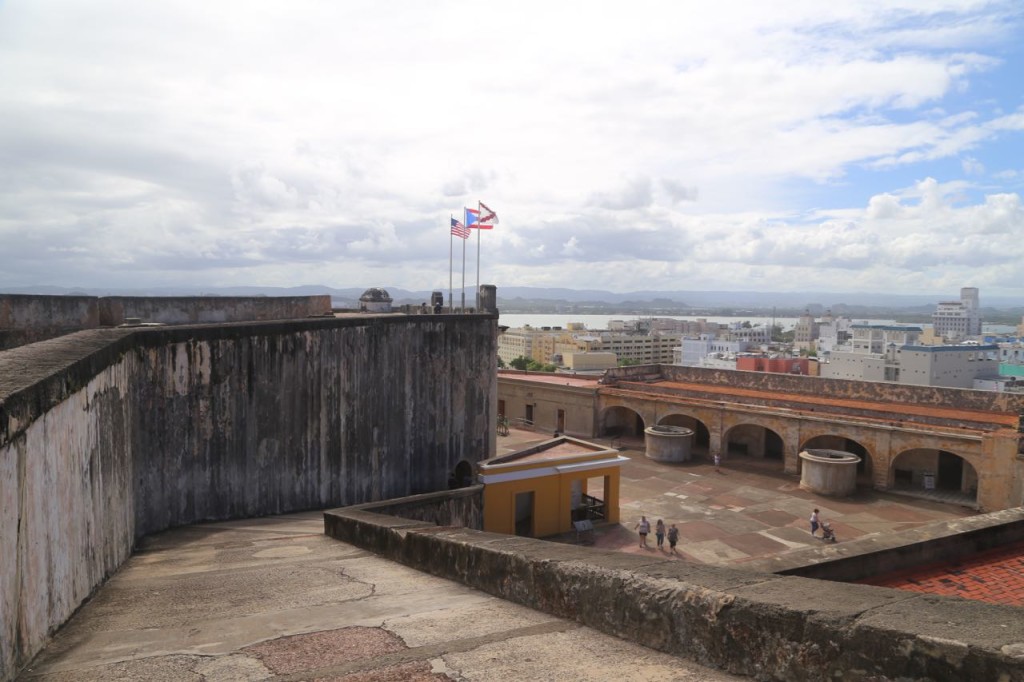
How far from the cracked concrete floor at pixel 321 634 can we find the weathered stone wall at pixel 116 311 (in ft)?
22.9

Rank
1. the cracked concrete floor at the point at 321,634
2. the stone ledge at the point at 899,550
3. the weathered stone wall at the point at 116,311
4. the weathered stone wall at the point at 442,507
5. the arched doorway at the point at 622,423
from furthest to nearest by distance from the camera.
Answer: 1. the arched doorway at the point at 622,423
2. the weathered stone wall at the point at 116,311
3. the weathered stone wall at the point at 442,507
4. the stone ledge at the point at 899,550
5. the cracked concrete floor at the point at 321,634

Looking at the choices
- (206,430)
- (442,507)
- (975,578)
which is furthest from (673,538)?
(206,430)

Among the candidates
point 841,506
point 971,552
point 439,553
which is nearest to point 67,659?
point 439,553

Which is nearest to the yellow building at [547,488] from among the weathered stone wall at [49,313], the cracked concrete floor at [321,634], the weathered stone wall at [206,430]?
the weathered stone wall at [206,430]

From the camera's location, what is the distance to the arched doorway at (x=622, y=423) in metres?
30.5

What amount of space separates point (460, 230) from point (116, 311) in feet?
37.5

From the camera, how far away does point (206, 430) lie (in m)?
9.32

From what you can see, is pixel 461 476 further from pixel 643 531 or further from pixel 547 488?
pixel 643 531

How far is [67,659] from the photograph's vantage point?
12.9 ft

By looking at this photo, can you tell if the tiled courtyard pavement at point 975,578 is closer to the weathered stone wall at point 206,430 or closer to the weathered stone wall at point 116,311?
the weathered stone wall at point 206,430

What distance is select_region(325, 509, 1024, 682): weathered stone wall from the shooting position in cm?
256

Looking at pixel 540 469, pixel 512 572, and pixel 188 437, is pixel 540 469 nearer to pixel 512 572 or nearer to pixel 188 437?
pixel 188 437

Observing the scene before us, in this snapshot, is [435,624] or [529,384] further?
[529,384]

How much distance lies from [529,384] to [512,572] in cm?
2722
